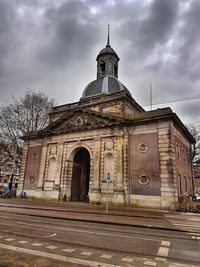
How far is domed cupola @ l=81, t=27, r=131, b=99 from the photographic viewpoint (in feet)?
95.1

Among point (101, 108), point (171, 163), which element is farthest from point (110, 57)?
point (171, 163)

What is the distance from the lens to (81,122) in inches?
963

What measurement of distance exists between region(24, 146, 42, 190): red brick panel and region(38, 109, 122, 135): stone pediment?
269 cm

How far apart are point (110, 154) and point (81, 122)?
18.0ft

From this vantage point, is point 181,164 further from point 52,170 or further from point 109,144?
point 52,170

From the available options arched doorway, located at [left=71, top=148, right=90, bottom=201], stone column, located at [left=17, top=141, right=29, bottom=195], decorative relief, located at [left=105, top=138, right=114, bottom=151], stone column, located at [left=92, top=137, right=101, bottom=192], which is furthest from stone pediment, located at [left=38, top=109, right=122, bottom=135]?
stone column, located at [left=17, top=141, right=29, bottom=195]

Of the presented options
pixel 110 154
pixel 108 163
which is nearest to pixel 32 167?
pixel 108 163

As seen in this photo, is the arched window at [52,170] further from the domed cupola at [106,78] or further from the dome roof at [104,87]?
the dome roof at [104,87]

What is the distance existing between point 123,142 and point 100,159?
308 cm

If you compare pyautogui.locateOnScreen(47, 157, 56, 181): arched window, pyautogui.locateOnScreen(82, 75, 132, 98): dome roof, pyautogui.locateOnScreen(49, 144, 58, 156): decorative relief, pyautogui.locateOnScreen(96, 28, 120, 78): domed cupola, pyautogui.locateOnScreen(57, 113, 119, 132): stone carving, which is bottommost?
pyautogui.locateOnScreen(47, 157, 56, 181): arched window

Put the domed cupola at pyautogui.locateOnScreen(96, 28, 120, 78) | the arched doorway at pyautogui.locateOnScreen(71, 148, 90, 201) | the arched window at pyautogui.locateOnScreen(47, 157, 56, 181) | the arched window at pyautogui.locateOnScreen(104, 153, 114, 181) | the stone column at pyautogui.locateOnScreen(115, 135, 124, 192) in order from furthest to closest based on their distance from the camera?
the domed cupola at pyautogui.locateOnScreen(96, 28, 120, 78) → the arched doorway at pyautogui.locateOnScreen(71, 148, 90, 201) → the arched window at pyautogui.locateOnScreen(47, 157, 56, 181) → the arched window at pyautogui.locateOnScreen(104, 153, 114, 181) → the stone column at pyautogui.locateOnScreen(115, 135, 124, 192)

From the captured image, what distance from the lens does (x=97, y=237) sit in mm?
6781

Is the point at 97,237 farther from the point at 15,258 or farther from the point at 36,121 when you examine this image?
the point at 36,121

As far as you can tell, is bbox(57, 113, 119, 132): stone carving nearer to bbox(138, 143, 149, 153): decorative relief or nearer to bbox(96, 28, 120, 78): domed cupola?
bbox(138, 143, 149, 153): decorative relief
